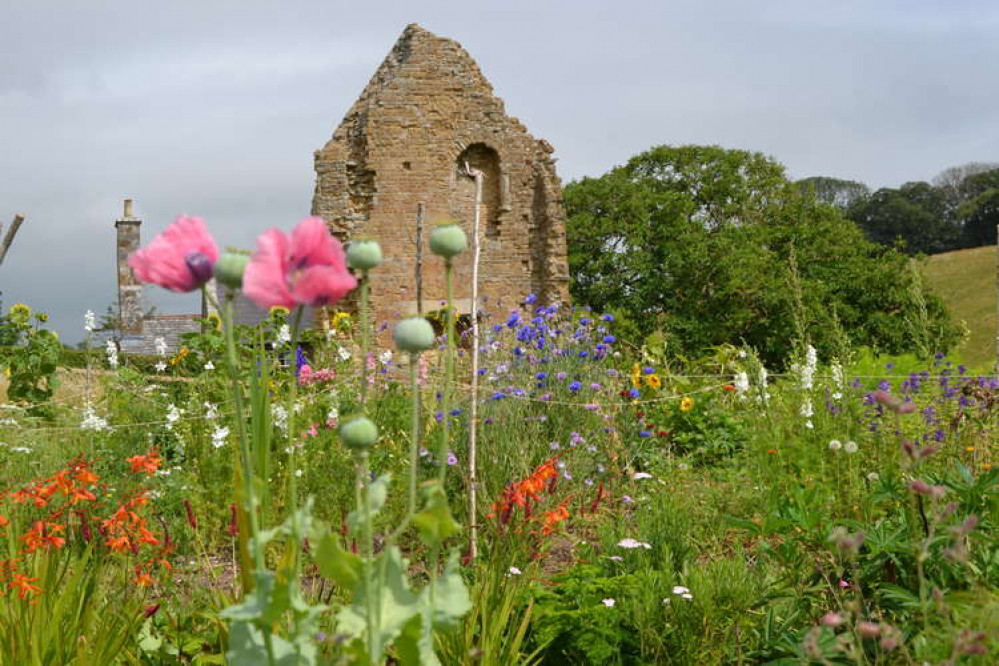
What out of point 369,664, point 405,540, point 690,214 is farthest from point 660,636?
point 690,214

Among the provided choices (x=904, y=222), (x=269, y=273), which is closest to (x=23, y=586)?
(x=269, y=273)

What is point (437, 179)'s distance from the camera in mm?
14961

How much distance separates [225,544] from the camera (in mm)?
4668

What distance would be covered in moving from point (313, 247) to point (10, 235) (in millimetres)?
6962

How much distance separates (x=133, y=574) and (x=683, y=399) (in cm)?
422

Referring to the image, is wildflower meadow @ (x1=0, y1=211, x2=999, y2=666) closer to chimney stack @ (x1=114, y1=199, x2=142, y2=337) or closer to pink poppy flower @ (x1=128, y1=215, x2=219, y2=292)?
pink poppy flower @ (x1=128, y1=215, x2=219, y2=292)

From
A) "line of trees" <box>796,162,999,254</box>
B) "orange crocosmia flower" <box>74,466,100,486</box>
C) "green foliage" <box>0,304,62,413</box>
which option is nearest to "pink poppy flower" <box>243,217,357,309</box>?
"orange crocosmia flower" <box>74,466,100,486</box>

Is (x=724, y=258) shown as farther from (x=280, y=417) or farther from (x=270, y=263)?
(x=270, y=263)

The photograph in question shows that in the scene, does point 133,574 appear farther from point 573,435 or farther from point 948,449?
point 948,449

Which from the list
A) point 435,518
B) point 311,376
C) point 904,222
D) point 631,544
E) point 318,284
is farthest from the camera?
point 904,222

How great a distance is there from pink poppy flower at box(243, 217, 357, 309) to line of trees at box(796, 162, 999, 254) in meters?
43.5

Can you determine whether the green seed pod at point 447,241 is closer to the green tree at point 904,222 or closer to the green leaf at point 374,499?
the green leaf at point 374,499

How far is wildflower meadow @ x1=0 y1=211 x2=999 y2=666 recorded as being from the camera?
155 cm

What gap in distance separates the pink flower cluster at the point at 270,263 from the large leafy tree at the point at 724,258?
575 inches
